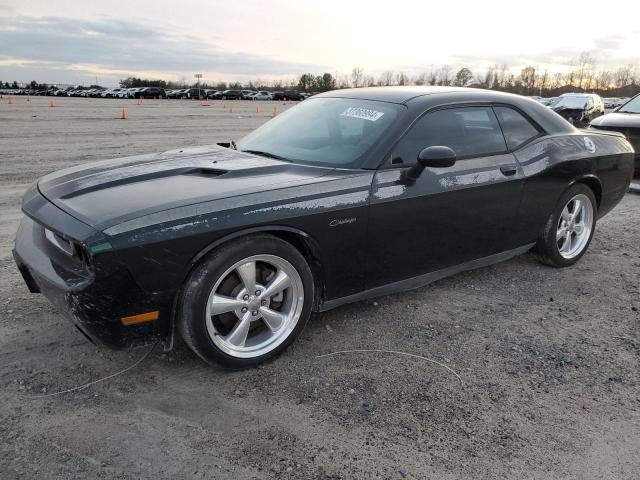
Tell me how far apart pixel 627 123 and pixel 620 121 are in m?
0.17

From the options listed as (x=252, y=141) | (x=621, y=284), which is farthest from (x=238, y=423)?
(x=621, y=284)

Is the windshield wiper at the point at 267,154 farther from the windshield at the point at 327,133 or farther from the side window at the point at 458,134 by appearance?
the side window at the point at 458,134

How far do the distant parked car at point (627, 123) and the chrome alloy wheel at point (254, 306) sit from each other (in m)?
7.02

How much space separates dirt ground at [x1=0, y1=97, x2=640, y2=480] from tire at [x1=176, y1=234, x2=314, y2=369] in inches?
5.9

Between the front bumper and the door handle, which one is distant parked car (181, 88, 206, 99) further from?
the front bumper

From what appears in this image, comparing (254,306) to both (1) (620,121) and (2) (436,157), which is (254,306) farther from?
(1) (620,121)

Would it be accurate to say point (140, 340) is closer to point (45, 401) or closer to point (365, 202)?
point (45, 401)

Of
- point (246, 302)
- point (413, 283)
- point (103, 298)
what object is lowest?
point (413, 283)

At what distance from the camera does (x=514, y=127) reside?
413 cm

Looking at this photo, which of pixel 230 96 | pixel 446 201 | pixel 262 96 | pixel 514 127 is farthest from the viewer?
pixel 230 96

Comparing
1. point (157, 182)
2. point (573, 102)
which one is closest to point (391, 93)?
point (157, 182)

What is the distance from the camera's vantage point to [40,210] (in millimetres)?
2826

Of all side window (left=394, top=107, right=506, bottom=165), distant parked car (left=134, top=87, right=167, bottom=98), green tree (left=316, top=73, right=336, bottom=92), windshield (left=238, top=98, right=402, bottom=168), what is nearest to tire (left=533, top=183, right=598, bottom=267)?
side window (left=394, top=107, right=506, bottom=165)

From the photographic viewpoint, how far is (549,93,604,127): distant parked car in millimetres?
21000
